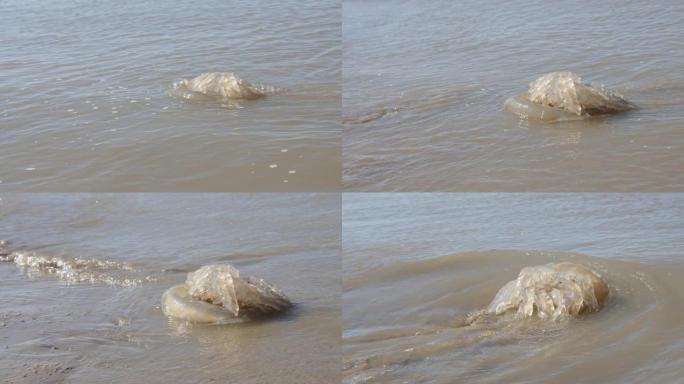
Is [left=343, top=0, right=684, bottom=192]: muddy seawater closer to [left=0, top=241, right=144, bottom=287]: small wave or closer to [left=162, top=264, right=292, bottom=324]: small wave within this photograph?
[left=162, top=264, right=292, bottom=324]: small wave

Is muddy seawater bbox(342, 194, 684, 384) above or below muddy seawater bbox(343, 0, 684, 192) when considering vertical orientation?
below

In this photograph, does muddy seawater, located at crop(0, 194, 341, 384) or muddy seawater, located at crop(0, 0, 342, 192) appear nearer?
muddy seawater, located at crop(0, 194, 341, 384)

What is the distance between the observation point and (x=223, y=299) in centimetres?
554

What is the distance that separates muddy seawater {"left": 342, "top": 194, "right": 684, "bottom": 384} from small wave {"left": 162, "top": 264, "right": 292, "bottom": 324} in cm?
49

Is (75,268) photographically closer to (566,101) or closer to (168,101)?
(168,101)

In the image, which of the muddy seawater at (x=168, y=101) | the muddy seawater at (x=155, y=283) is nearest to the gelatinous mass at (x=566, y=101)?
the muddy seawater at (x=168, y=101)

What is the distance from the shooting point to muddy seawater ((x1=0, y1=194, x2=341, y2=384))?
15.7ft

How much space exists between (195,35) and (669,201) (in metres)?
6.32

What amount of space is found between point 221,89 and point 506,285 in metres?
4.10

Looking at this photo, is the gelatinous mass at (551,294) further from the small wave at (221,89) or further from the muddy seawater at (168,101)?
the small wave at (221,89)

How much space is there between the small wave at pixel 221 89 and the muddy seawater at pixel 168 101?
0.16 ft

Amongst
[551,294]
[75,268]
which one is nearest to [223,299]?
[75,268]

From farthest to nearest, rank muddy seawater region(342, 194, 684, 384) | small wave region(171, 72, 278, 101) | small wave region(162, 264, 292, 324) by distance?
small wave region(171, 72, 278, 101) < small wave region(162, 264, 292, 324) < muddy seawater region(342, 194, 684, 384)

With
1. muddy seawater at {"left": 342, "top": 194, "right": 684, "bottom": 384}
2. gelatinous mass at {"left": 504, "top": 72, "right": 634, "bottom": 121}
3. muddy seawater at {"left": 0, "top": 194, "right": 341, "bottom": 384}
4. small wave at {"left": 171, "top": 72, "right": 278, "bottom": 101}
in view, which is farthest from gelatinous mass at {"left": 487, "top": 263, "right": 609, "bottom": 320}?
small wave at {"left": 171, "top": 72, "right": 278, "bottom": 101}
